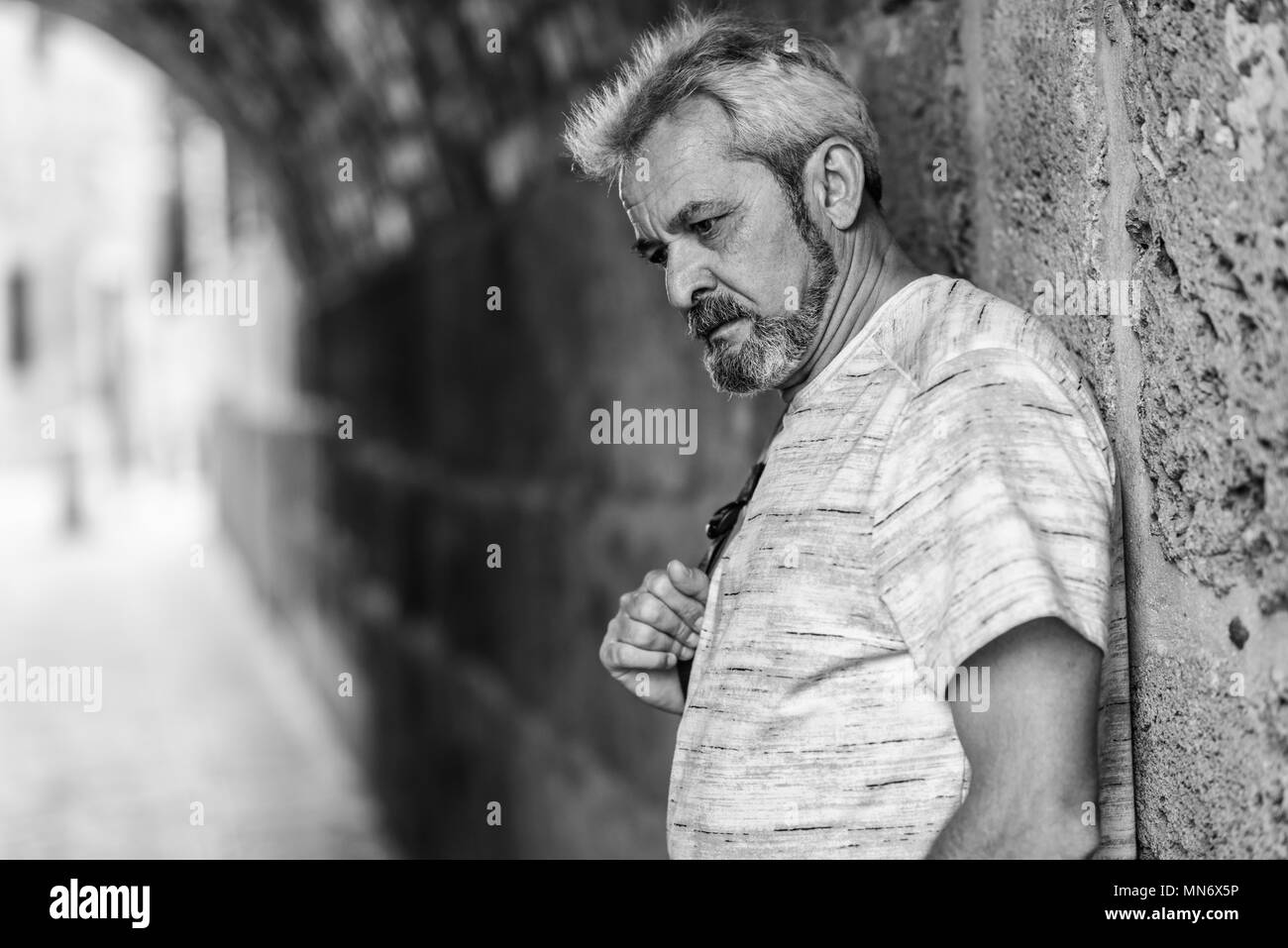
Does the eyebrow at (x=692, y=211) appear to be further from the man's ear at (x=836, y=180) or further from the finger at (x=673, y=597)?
the finger at (x=673, y=597)

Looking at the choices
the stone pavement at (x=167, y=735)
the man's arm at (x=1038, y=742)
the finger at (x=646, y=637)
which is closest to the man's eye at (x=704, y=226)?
the finger at (x=646, y=637)

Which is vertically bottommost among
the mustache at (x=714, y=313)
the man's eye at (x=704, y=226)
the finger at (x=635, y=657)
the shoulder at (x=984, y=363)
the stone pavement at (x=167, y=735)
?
the stone pavement at (x=167, y=735)

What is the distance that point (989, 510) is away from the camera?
136cm

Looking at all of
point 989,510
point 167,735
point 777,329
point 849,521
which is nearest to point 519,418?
point 777,329

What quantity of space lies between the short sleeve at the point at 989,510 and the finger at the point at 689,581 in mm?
338

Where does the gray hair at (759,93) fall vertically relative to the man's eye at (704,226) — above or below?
above

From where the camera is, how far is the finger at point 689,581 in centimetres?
176

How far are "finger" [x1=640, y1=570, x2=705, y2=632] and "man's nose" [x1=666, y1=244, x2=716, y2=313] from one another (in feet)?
0.99

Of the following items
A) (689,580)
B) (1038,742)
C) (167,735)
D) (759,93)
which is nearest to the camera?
(1038,742)

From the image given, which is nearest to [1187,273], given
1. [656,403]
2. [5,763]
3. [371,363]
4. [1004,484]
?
[1004,484]

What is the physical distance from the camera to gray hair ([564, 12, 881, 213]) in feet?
5.47

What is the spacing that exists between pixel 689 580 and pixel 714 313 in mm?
291

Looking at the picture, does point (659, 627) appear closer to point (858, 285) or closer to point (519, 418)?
point (858, 285)

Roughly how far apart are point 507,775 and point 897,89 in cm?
287
